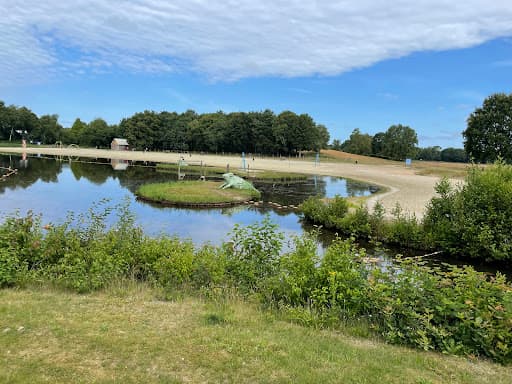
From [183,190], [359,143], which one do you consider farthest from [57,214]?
[359,143]

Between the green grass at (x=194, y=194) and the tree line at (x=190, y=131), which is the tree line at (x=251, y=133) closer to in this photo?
the tree line at (x=190, y=131)

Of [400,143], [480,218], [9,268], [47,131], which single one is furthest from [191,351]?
[47,131]

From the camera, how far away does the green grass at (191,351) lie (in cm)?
375

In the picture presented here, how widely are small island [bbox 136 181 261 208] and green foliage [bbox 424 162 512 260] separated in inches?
553

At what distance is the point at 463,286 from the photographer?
205 inches

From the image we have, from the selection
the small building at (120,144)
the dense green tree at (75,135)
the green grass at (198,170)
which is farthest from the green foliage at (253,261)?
the dense green tree at (75,135)

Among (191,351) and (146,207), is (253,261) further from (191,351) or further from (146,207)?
(146,207)

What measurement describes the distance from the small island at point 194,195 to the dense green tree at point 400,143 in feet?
283

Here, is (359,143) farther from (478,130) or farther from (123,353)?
(123,353)

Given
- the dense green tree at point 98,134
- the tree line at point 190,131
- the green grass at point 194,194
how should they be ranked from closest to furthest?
the green grass at point 194,194 < the tree line at point 190,131 < the dense green tree at point 98,134

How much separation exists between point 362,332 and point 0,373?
4.17 meters

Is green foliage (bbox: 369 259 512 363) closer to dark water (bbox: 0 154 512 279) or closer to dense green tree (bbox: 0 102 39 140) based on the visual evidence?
dark water (bbox: 0 154 512 279)

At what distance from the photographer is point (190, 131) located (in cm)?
10006

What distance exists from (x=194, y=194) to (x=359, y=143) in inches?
4176
